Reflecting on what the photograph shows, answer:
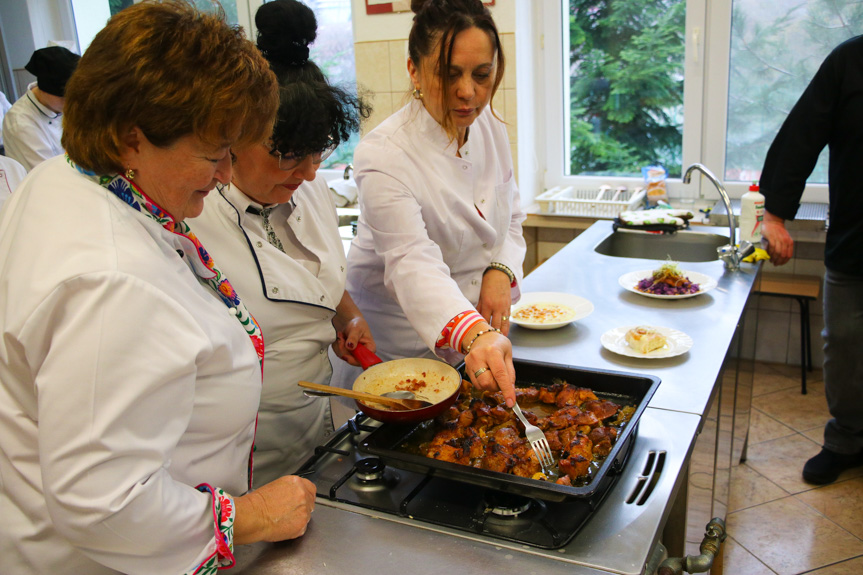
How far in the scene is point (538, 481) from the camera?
104cm

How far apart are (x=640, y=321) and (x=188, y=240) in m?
1.41

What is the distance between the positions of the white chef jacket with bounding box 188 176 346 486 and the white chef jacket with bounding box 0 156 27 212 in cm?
127

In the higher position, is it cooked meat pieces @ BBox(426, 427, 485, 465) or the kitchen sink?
cooked meat pieces @ BBox(426, 427, 485, 465)

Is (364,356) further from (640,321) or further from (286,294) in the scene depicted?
(640,321)

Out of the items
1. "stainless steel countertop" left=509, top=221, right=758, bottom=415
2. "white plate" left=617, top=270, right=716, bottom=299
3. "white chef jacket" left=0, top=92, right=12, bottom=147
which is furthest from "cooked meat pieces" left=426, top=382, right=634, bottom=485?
"white chef jacket" left=0, top=92, right=12, bottom=147

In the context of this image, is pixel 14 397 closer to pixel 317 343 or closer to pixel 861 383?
pixel 317 343

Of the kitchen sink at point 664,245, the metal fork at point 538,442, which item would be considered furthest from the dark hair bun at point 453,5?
the kitchen sink at point 664,245

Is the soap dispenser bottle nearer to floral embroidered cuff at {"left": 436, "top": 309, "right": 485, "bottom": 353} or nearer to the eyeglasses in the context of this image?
floral embroidered cuff at {"left": 436, "top": 309, "right": 485, "bottom": 353}

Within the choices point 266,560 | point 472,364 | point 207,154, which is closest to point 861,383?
point 472,364

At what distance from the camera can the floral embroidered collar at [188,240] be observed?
2.92 ft

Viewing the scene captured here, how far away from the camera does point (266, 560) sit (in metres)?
1.05

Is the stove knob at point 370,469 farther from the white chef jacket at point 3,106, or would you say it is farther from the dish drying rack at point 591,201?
the white chef jacket at point 3,106

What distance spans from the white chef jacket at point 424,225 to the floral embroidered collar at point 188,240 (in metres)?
0.48

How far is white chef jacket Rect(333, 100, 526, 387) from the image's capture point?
1546mm
